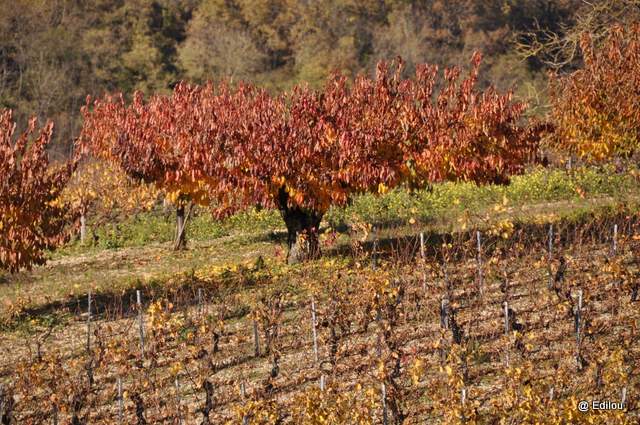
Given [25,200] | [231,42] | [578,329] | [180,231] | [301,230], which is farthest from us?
[231,42]

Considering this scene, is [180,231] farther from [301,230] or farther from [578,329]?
[578,329]

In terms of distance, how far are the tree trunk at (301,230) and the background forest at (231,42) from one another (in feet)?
112

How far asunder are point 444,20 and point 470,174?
193ft

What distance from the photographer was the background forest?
64.1 m

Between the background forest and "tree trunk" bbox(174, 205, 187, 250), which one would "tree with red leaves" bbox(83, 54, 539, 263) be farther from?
the background forest

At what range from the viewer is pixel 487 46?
3004 inches

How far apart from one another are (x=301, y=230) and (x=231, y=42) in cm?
4602

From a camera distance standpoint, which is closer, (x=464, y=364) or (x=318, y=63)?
(x=464, y=364)

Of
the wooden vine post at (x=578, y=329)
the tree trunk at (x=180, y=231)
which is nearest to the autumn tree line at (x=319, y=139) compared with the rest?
the tree trunk at (x=180, y=231)

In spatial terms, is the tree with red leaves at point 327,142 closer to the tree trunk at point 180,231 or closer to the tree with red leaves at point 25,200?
the tree with red leaves at point 25,200

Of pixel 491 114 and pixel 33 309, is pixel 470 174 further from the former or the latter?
pixel 33 309

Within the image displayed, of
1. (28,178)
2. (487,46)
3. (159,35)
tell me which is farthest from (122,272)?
(487,46)

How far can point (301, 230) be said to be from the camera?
2475 cm

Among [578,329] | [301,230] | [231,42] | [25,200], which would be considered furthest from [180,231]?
[231,42]
